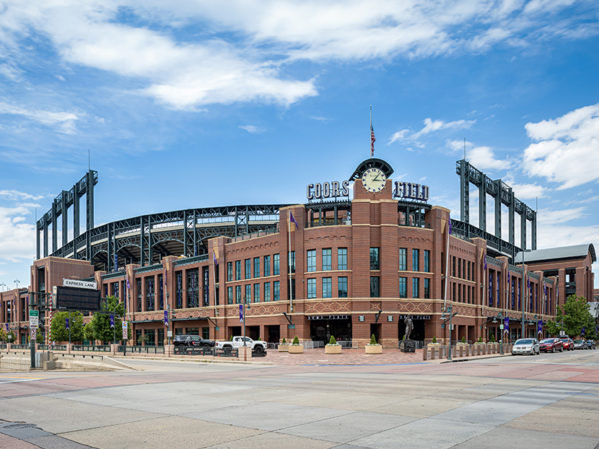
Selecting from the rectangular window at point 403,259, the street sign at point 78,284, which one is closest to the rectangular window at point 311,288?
the rectangular window at point 403,259

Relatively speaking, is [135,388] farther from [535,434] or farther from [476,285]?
[476,285]

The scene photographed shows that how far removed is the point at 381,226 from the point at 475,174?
56129 millimetres

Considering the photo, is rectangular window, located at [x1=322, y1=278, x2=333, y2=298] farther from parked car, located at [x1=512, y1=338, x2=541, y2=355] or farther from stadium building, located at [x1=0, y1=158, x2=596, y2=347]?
parked car, located at [x1=512, y1=338, x2=541, y2=355]

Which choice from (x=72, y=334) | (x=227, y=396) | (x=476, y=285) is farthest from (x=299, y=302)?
(x=227, y=396)

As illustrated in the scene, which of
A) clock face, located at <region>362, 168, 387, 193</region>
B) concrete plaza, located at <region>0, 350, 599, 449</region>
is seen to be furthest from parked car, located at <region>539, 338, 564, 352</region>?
concrete plaza, located at <region>0, 350, 599, 449</region>

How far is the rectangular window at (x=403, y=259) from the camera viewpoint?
6506cm

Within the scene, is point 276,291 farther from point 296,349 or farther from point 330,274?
point 296,349

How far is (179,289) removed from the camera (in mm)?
86750

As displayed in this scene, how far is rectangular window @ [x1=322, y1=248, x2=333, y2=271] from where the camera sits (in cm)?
6475

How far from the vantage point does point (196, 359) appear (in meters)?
49.0

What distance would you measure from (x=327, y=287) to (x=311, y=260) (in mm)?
3713

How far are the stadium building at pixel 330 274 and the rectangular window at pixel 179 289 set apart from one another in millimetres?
218

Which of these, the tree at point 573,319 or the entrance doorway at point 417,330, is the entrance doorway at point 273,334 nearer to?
the entrance doorway at point 417,330

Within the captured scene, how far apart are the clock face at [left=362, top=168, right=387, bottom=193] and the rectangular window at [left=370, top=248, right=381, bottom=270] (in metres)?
6.91
